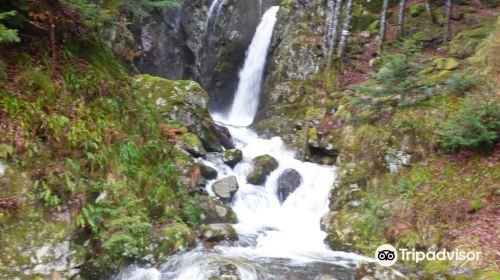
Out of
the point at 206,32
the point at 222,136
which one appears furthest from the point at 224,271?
the point at 206,32

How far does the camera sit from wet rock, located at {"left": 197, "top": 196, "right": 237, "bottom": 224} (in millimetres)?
8434

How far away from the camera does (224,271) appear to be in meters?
5.86

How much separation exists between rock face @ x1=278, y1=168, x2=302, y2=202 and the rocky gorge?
4 cm

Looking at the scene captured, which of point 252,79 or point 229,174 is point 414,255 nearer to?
point 229,174

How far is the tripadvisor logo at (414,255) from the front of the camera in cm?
625

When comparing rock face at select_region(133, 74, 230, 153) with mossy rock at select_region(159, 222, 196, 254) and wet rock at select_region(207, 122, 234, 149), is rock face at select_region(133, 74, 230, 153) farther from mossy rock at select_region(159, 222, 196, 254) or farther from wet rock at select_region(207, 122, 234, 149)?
mossy rock at select_region(159, 222, 196, 254)

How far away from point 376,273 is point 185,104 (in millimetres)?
8110

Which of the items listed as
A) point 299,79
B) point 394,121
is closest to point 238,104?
point 299,79

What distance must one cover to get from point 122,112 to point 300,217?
5.18 m

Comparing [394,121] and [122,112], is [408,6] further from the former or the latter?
[122,112]

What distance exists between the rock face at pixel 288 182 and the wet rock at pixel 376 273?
4714 millimetres

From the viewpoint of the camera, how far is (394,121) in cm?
954

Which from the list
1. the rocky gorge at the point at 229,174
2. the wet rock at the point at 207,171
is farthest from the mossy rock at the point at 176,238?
the wet rock at the point at 207,171

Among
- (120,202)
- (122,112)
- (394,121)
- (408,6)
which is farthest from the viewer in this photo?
(408,6)
